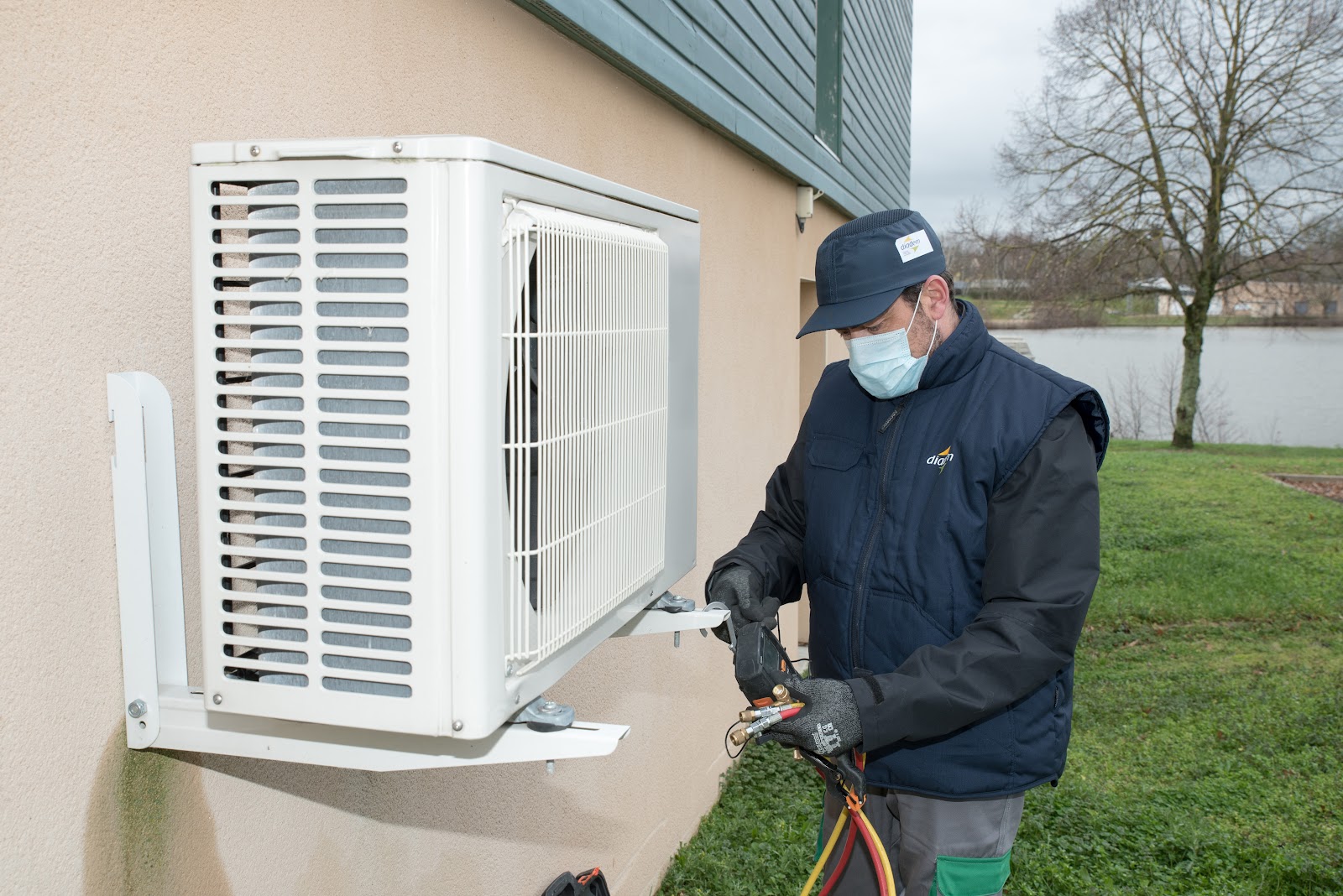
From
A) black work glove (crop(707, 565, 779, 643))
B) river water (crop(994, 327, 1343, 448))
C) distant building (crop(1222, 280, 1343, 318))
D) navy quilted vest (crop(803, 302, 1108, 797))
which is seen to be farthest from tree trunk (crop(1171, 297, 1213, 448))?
black work glove (crop(707, 565, 779, 643))

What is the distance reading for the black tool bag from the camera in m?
3.01

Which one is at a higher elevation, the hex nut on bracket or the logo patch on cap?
the logo patch on cap

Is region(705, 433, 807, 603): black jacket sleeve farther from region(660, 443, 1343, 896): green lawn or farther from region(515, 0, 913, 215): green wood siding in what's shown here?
region(660, 443, 1343, 896): green lawn

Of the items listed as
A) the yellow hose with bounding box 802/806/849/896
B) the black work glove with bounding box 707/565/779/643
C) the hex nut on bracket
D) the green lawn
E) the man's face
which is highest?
the man's face

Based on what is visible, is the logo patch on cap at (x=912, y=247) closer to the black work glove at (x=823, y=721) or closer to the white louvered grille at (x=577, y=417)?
the white louvered grille at (x=577, y=417)

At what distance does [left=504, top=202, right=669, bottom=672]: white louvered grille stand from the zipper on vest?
0.60 meters

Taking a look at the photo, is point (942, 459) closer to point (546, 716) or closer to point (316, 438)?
point (546, 716)

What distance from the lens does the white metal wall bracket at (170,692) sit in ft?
4.80

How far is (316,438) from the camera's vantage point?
1378mm

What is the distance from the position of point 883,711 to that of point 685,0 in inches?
112

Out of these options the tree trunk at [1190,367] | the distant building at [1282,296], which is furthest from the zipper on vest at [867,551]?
the distant building at [1282,296]

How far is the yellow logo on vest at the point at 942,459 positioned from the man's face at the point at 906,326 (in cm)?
24

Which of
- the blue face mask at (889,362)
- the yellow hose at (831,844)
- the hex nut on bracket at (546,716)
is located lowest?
the yellow hose at (831,844)

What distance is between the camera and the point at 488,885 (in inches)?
103
